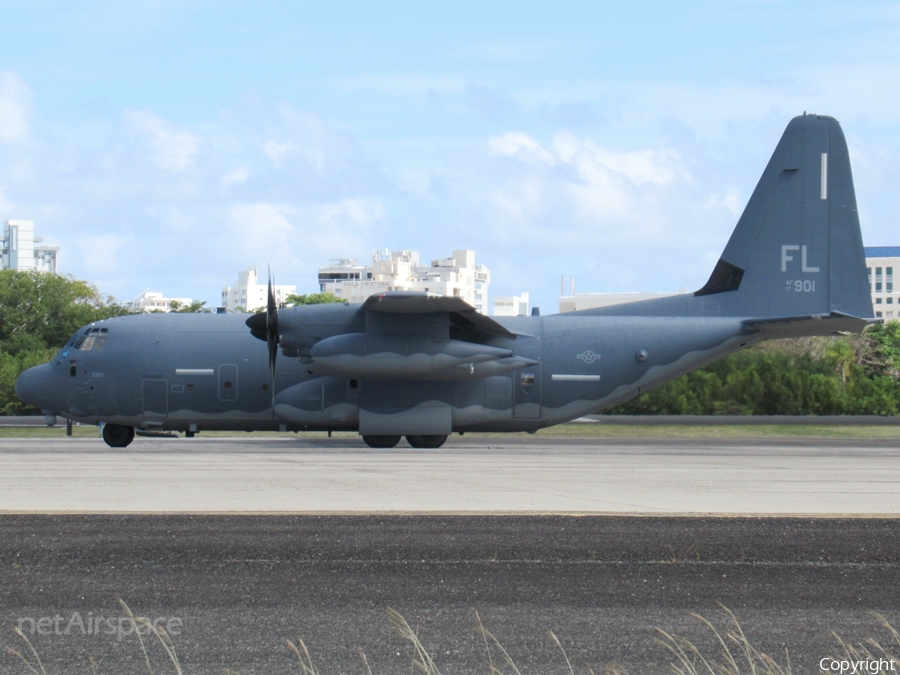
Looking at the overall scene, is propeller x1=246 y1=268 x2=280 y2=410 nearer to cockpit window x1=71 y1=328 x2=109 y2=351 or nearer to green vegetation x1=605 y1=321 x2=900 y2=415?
cockpit window x1=71 y1=328 x2=109 y2=351

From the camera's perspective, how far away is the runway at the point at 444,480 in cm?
1312

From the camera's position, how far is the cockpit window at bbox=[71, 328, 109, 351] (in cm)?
2739

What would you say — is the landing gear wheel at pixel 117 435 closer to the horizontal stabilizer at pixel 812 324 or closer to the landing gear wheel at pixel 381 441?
the landing gear wheel at pixel 381 441

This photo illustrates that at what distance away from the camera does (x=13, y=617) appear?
7531 mm

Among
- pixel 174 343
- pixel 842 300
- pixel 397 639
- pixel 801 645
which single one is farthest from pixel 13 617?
pixel 842 300

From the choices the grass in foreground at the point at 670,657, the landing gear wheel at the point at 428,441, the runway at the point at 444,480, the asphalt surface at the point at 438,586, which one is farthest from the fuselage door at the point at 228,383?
the grass in foreground at the point at 670,657

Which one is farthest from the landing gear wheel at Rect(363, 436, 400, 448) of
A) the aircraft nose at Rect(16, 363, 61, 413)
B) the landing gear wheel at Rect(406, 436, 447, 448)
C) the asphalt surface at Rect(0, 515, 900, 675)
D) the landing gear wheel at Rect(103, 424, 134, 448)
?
the asphalt surface at Rect(0, 515, 900, 675)

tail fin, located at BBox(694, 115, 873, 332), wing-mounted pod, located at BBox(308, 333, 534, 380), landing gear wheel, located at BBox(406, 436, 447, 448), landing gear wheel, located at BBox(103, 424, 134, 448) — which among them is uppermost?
tail fin, located at BBox(694, 115, 873, 332)

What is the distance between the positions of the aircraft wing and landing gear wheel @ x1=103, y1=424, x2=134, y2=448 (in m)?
8.02

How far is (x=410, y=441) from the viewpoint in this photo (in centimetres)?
2803

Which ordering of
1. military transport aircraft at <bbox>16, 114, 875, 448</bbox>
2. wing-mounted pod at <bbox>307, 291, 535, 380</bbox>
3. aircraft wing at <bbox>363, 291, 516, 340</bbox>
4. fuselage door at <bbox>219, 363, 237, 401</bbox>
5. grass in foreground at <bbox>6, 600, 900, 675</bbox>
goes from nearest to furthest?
grass in foreground at <bbox>6, 600, 900, 675</bbox>
aircraft wing at <bbox>363, 291, 516, 340</bbox>
wing-mounted pod at <bbox>307, 291, 535, 380</bbox>
military transport aircraft at <bbox>16, 114, 875, 448</bbox>
fuselage door at <bbox>219, 363, 237, 401</bbox>

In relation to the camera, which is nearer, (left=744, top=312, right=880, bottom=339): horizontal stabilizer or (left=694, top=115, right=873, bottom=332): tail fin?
(left=744, top=312, right=880, bottom=339): horizontal stabilizer

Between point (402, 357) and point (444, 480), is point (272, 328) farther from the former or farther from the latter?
point (444, 480)

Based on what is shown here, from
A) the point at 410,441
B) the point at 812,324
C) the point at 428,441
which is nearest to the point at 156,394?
the point at 410,441
